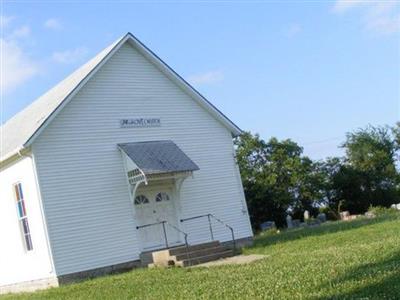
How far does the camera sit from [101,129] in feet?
66.7

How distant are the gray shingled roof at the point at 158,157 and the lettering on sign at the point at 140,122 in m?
0.66

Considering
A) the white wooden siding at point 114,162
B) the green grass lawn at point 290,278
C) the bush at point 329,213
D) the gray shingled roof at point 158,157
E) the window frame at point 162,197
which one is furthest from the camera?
the bush at point 329,213

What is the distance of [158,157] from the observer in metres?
20.5

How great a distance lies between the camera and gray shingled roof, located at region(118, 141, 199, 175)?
19844 millimetres

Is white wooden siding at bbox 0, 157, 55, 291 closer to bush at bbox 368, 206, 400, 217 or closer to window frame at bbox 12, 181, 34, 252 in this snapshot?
window frame at bbox 12, 181, 34, 252

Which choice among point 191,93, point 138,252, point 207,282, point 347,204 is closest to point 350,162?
point 347,204

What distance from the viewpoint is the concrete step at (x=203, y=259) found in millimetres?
17703

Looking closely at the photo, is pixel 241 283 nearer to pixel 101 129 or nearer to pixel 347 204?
pixel 101 129

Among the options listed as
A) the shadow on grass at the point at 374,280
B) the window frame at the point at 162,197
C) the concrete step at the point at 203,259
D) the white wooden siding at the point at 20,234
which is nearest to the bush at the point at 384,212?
the window frame at the point at 162,197

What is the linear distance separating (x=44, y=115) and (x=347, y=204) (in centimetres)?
2963

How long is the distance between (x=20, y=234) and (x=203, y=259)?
6.12 meters

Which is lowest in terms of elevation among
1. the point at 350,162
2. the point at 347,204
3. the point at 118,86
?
the point at 347,204

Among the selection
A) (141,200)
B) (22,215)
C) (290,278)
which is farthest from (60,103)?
(290,278)

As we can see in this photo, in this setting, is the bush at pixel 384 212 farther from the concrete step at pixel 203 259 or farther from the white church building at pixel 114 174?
the concrete step at pixel 203 259
